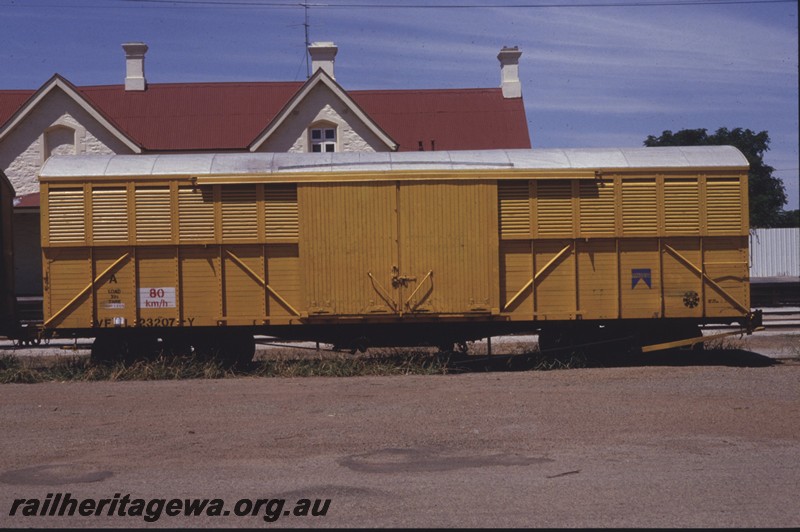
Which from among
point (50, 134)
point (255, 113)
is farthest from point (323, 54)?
point (50, 134)

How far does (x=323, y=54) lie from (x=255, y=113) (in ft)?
13.5

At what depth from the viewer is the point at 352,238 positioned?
15211 mm

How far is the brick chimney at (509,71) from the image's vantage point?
36.5 m

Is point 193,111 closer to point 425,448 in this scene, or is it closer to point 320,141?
point 320,141

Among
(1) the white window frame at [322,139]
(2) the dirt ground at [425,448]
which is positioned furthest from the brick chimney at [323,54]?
(2) the dirt ground at [425,448]

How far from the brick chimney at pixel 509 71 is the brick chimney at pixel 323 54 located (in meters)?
6.74

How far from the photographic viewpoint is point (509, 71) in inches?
1446

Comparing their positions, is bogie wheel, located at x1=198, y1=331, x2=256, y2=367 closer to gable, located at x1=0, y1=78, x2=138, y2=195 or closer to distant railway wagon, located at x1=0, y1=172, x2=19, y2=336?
distant railway wagon, located at x1=0, y1=172, x2=19, y2=336

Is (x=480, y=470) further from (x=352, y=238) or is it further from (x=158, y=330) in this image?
(x=158, y=330)

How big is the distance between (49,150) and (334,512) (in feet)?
95.3

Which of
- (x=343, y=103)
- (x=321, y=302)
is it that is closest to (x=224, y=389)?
(x=321, y=302)

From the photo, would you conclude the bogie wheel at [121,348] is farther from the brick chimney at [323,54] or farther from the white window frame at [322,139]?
the brick chimney at [323,54]

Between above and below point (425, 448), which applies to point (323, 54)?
above

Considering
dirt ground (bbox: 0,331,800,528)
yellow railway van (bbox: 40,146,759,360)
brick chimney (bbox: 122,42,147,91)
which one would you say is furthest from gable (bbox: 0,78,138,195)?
dirt ground (bbox: 0,331,800,528)
